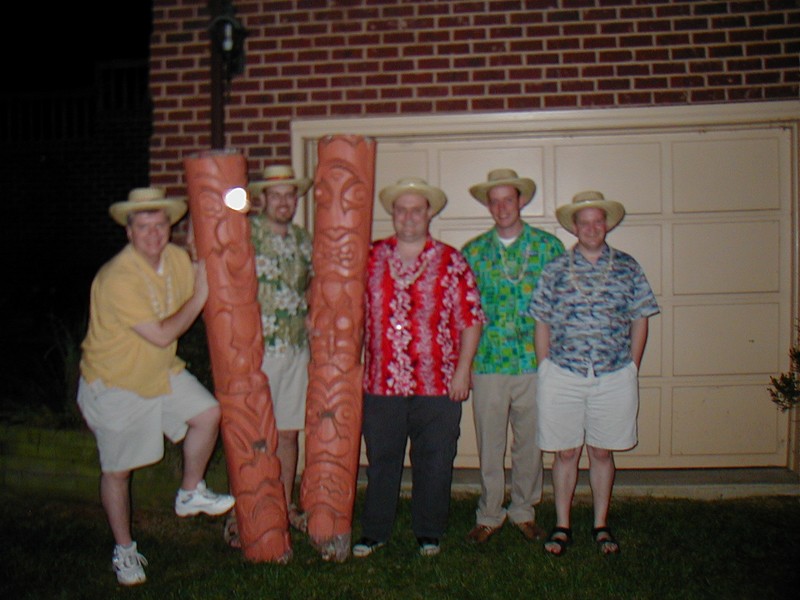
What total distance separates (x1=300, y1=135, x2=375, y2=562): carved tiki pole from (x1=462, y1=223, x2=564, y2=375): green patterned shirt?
681mm

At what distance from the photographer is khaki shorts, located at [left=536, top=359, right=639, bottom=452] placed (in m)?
3.45

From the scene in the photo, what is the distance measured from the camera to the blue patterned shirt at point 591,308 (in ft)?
11.2

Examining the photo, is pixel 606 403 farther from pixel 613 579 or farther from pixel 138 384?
pixel 138 384

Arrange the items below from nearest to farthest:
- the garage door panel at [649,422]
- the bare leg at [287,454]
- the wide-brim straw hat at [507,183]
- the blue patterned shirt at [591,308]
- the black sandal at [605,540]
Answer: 1. the blue patterned shirt at [591,308]
2. the black sandal at [605,540]
3. the wide-brim straw hat at [507,183]
4. the bare leg at [287,454]
5. the garage door panel at [649,422]

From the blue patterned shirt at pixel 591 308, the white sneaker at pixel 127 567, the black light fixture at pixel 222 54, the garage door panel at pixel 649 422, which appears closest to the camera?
the white sneaker at pixel 127 567

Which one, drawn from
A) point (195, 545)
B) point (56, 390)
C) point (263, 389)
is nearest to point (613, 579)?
point (263, 389)

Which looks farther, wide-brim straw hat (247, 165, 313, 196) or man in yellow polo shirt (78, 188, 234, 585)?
wide-brim straw hat (247, 165, 313, 196)

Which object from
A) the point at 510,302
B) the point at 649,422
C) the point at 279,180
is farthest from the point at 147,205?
the point at 649,422

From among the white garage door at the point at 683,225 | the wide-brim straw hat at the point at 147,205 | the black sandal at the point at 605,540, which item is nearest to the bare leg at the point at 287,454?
the wide-brim straw hat at the point at 147,205

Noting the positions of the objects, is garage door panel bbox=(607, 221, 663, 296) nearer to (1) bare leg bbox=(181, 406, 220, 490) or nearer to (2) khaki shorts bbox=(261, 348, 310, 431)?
(2) khaki shorts bbox=(261, 348, 310, 431)

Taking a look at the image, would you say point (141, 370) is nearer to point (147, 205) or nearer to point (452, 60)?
point (147, 205)

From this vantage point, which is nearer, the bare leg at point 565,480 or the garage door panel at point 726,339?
the bare leg at point 565,480

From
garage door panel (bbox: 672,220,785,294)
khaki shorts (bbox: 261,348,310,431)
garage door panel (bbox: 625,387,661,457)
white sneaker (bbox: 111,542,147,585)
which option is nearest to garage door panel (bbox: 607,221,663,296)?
garage door panel (bbox: 672,220,785,294)

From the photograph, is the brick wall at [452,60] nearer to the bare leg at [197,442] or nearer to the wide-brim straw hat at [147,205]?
the wide-brim straw hat at [147,205]
